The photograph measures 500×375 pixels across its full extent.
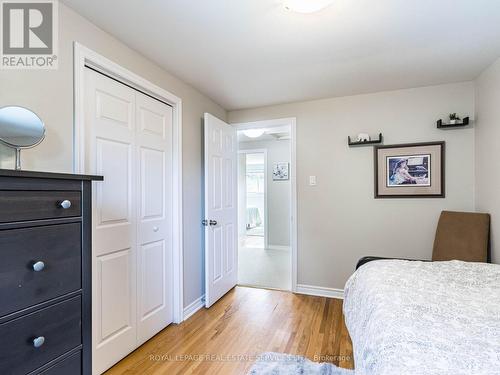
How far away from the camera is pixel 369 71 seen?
2371mm

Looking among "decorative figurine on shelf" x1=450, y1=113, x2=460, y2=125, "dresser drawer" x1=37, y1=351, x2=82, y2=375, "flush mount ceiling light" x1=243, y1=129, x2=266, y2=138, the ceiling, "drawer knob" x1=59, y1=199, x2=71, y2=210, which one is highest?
the ceiling

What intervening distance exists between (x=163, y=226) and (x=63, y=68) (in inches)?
53.7

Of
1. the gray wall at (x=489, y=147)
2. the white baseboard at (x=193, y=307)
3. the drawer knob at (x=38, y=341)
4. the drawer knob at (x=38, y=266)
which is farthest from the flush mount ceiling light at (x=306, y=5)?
the white baseboard at (x=193, y=307)

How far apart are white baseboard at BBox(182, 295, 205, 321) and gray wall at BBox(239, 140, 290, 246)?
2.94 metres

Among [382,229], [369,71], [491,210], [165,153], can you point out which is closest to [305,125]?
[369,71]

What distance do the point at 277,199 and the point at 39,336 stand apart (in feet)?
16.0

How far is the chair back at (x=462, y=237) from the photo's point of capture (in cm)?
228

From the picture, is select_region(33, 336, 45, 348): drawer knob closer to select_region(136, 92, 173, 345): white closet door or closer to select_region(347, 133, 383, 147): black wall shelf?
select_region(136, 92, 173, 345): white closet door

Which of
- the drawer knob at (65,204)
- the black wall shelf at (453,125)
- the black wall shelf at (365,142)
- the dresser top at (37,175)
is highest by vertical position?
the black wall shelf at (453,125)

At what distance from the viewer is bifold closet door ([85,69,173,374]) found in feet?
5.75

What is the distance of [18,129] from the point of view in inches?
46.3

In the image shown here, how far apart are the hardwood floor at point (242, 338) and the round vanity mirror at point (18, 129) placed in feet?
5.19

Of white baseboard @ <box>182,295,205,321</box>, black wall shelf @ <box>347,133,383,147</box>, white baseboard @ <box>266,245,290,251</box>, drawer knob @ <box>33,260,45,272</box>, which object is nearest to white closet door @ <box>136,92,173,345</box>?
white baseboard @ <box>182,295,205,321</box>

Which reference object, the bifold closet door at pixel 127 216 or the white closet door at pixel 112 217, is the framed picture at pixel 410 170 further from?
the white closet door at pixel 112 217
